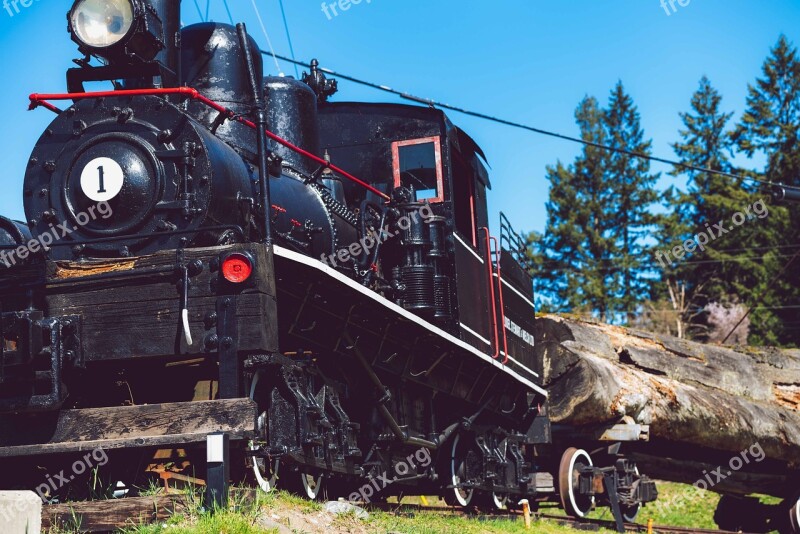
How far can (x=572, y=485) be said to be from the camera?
37.9 ft

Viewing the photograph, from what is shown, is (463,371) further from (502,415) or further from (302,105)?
(302,105)

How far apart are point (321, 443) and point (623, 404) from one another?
596cm

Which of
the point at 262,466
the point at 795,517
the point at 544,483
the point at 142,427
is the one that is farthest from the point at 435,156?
the point at 795,517

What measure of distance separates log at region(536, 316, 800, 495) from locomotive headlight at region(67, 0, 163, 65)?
6.90m

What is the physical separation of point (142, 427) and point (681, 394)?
8665 millimetres

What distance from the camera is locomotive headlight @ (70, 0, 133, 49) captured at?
6.52 m

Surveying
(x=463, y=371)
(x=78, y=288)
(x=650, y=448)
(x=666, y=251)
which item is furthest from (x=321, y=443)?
(x=666, y=251)

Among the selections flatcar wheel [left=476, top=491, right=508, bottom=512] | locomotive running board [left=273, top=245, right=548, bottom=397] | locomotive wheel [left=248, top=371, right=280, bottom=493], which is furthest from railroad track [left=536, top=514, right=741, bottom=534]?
locomotive wheel [left=248, top=371, right=280, bottom=493]

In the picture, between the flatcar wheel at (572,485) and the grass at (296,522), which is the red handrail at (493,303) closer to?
the grass at (296,522)

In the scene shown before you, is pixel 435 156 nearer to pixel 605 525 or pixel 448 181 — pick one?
pixel 448 181

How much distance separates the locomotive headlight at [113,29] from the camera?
6492mm

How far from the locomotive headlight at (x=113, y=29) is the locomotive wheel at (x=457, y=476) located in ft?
16.5

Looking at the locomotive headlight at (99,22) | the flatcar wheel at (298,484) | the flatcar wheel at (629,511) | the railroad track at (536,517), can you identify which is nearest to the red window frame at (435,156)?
the railroad track at (536,517)

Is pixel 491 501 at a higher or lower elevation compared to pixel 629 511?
higher
